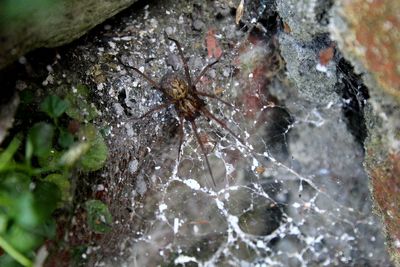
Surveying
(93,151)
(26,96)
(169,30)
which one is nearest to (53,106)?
(26,96)

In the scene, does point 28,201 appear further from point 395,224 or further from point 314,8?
point 395,224

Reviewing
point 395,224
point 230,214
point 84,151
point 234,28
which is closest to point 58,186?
point 84,151

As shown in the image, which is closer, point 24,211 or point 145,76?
point 24,211

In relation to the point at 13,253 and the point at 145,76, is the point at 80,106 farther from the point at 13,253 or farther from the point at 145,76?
the point at 13,253

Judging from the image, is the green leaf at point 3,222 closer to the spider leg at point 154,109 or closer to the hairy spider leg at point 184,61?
the spider leg at point 154,109

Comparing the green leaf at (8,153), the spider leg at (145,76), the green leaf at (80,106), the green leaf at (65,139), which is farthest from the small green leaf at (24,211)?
the spider leg at (145,76)

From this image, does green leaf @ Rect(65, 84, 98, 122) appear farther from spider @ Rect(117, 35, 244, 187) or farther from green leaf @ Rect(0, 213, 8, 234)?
green leaf @ Rect(0, 213, 8, 234)
